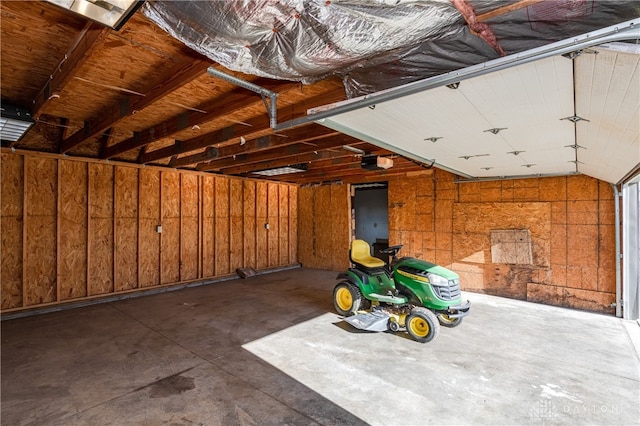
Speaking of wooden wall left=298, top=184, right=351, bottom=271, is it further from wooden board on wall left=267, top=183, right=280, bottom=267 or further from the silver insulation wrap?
the silver insulation wrap

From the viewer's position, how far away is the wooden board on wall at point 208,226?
275 inches

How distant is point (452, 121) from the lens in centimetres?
246

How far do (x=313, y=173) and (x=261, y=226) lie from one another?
2.19 meters

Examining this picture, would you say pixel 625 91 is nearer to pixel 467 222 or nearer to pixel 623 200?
pixel 623 200

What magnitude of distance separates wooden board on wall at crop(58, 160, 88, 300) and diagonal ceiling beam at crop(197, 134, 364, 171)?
A: 7.13 feet

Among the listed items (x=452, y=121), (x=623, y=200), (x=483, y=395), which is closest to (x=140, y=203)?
(x=452, y=121)

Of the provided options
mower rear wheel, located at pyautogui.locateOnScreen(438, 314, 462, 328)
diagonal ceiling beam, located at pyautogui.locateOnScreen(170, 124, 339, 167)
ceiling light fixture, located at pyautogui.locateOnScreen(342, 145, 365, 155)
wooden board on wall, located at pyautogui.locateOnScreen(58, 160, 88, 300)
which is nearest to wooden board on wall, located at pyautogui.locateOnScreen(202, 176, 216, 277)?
diagonal ceiling beam, located at pyautogui.locateOnScreen(170, 124, 339, 167)

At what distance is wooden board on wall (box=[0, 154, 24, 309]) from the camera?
14.8 feet

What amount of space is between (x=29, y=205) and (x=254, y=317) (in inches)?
156

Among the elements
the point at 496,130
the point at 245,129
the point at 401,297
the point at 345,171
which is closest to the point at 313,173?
the point at 345,171

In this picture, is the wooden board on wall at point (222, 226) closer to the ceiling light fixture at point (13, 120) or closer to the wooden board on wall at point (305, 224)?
the wooden board on wall at point (305, 224)

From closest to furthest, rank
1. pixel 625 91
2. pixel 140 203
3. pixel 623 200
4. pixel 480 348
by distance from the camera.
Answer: pixel 625 91
pixel 480 348
pixel 623 200
pixel 140 203

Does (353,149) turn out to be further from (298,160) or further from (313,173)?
(313,173)

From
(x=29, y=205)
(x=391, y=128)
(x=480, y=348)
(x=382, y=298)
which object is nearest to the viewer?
(x=391, y=128)
